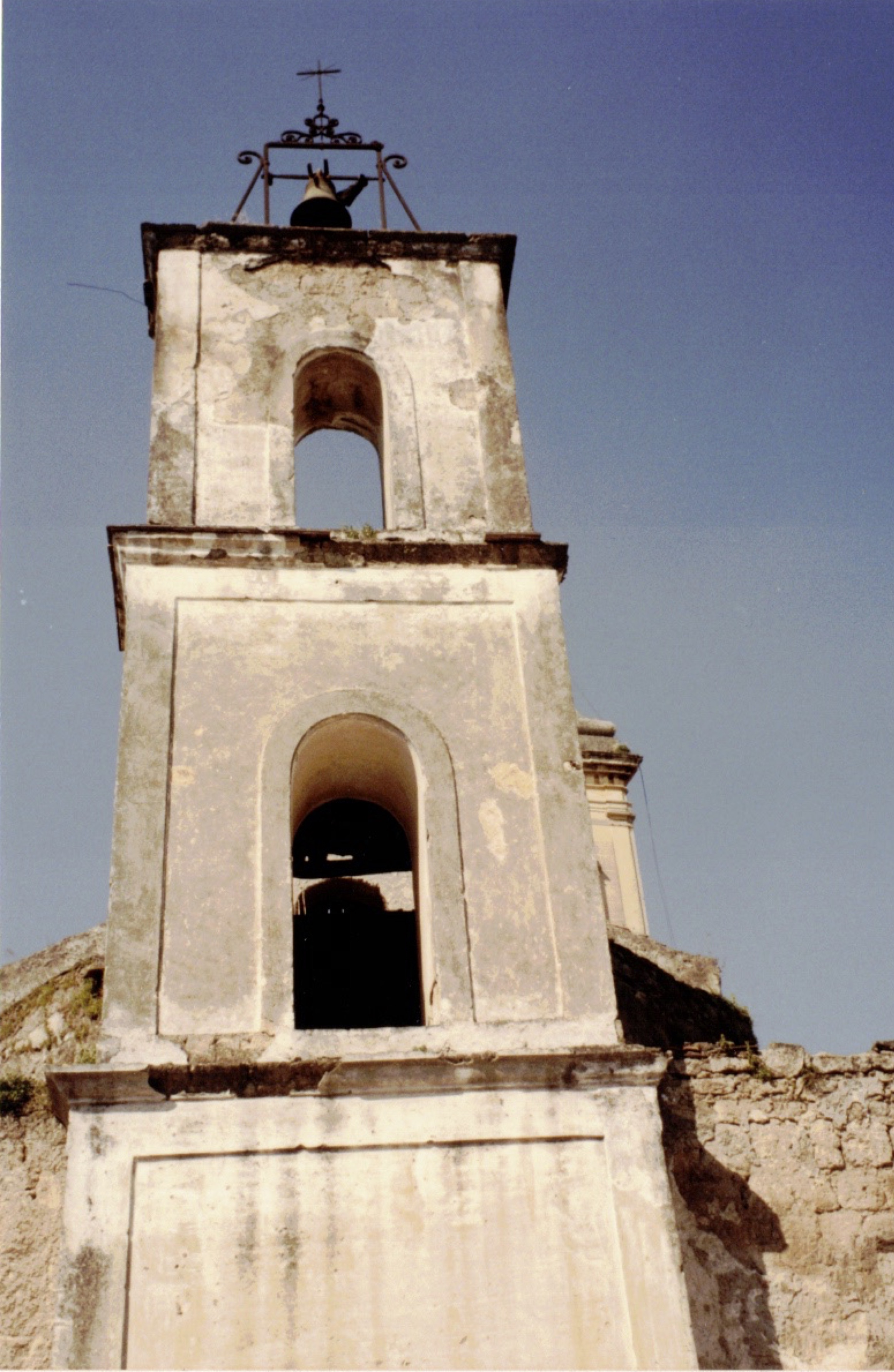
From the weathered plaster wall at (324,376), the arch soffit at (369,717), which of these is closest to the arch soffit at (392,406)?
the weathered plaster wall at (324,376)

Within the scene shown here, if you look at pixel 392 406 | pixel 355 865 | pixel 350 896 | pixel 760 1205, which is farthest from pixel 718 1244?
pixel 392 406

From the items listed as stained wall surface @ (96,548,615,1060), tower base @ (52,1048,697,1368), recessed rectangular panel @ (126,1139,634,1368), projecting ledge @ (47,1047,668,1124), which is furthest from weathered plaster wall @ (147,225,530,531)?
recessed rectangular panel @ (126,1139,634,1368)

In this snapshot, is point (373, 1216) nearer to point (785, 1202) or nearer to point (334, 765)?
point (785, 1202)

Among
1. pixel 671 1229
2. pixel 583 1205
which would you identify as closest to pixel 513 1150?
pixel 583 1205

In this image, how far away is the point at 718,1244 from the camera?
713cm

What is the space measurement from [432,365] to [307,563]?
2.15 meters

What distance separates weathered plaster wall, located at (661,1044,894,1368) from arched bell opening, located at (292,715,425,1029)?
1855mm

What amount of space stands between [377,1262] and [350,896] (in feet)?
15.3

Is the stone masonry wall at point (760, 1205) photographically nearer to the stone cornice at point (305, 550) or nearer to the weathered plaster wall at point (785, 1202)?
the weathered plaster wall at point (785, 1202)

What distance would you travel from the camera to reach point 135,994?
6508 mm

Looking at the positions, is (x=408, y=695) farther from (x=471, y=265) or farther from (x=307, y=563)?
(x=471, y=265)

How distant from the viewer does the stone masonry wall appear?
6.98 meters

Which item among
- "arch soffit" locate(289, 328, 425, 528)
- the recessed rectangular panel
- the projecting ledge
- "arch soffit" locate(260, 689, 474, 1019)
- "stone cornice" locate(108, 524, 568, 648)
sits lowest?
the recessed rectangular panel

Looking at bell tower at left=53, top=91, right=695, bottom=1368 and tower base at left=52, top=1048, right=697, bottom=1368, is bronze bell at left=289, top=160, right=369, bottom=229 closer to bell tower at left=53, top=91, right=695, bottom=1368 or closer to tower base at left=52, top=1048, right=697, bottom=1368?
bell tower at left=53, top=91, right=695, bottom=1368
